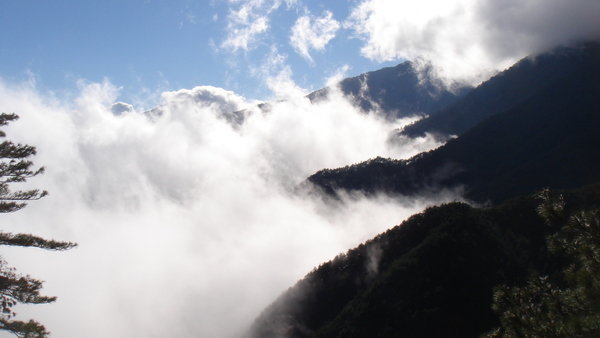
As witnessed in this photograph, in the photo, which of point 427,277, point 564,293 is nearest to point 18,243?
point 564,293

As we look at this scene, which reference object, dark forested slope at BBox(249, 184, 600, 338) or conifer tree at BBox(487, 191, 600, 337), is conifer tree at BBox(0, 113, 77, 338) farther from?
dark forested slope at BBox(249, 184, 600, 338)

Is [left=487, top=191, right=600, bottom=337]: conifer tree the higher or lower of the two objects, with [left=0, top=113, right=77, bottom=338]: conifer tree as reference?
lower

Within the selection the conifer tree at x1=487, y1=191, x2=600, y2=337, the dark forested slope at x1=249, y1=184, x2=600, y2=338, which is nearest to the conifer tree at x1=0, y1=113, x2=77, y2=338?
the conifer tree at x1=487, y1=191, x2=600, y2=337

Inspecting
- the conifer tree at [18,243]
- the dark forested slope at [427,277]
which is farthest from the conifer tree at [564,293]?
the dark forested slope at [427,277]

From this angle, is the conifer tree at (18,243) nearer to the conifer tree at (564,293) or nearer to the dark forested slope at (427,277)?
the conifer tree at (564,293)

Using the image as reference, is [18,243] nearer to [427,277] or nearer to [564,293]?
[564,293]

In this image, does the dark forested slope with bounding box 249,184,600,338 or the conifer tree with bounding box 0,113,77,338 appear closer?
the conifer tree with bounding box 0,113,77,338

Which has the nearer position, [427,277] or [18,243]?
[18,243]

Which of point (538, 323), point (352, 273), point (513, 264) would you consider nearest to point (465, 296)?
point (513, 264)

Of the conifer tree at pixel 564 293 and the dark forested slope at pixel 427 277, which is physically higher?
the dark forested slope at pixel 427 277

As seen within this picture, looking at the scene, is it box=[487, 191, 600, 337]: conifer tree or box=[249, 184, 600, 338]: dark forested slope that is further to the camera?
box=[249, 184, 600, 338]: dark forested slope

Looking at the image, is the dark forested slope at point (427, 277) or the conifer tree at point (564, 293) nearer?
the conifer tree at point (564, 293)

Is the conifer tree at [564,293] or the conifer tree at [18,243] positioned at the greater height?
the conifer tree at [18,243]

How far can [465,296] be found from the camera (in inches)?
3858
